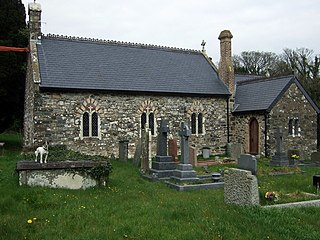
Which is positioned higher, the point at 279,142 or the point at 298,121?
the point at 298,121

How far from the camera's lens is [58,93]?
1905cm

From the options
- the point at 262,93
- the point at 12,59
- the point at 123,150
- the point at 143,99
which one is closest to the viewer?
the point at 123,150

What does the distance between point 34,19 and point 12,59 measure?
3.15 metres

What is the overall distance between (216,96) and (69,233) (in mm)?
18562

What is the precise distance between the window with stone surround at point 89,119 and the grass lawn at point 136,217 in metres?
9.40

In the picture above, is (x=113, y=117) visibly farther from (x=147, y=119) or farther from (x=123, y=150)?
(x=123, y=150)

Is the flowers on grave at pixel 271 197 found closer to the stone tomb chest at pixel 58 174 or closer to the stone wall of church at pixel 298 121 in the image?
the stone tomb chest at pixel 58 174

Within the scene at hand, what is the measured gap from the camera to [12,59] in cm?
2233

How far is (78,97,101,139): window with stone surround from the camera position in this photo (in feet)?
64.3

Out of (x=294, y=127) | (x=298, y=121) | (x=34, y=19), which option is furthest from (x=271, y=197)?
(x=34, y=19)

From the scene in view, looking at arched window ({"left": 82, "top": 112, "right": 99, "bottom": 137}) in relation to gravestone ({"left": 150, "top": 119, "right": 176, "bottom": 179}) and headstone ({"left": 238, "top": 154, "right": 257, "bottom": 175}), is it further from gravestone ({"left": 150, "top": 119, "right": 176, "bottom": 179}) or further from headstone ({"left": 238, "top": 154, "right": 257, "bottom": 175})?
headstone ({"left": 238, "top": 154, "right": 257, "bottom": 175})

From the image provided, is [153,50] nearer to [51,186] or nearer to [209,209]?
[51,186]

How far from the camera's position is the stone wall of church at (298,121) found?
72.5ft

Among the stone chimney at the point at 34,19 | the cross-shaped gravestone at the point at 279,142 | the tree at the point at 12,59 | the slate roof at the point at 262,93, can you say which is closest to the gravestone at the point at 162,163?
the cross-shaped gravestone at the point at 279,142
